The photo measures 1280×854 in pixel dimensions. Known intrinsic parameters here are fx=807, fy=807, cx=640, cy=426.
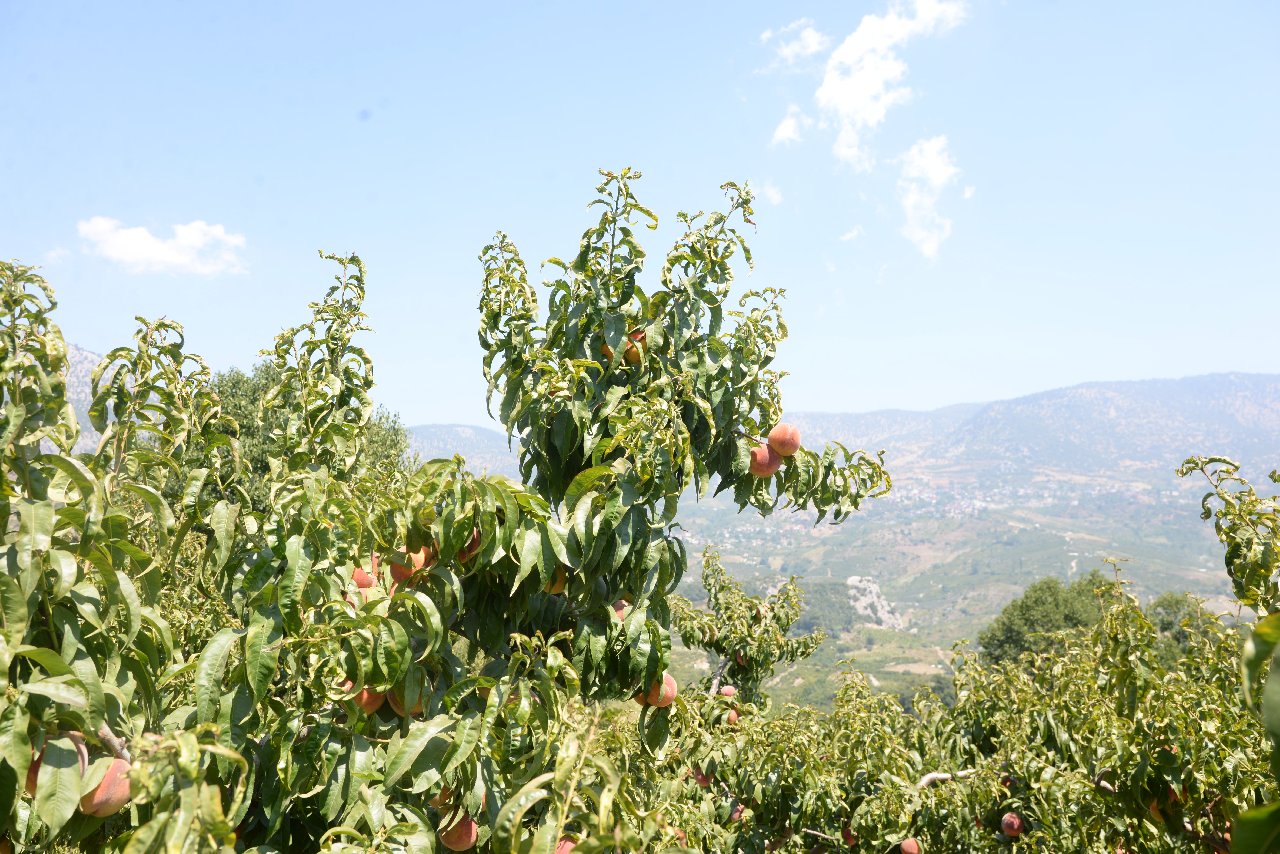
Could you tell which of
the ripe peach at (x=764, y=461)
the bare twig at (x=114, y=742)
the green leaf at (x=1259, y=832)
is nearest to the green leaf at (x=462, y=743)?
the bare twig at (x=114, y=742)

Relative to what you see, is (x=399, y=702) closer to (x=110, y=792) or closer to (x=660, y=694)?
(x=110, y=792)

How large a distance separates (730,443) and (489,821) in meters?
1.85

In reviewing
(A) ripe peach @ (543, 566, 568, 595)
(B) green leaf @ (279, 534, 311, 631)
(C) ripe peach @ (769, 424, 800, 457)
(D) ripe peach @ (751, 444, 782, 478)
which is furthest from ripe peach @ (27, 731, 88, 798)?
(C) ripe peach @ (769, 424, 800, 457)

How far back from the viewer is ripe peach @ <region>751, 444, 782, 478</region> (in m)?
3.70

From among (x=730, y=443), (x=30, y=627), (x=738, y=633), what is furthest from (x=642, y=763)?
(x=738, y=633)

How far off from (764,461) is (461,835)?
6.48ft

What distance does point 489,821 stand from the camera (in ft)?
8.11

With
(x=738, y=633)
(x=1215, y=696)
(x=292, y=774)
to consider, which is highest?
(x=292, y=774)

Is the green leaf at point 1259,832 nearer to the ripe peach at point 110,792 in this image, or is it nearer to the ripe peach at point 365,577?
the ripe peach at point 110,792

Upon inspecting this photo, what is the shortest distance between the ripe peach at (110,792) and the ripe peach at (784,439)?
2.68 m

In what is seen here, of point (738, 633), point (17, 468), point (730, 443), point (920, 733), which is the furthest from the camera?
point (738, 633)

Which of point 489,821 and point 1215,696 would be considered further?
point 1215,696

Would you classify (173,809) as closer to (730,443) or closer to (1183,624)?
(730,443)

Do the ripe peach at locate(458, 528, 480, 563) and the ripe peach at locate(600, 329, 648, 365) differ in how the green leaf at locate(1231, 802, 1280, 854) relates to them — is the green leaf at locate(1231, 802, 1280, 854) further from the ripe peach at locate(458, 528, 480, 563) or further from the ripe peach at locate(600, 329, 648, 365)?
the ripe peach at locate(600, 329, 648, 365)
